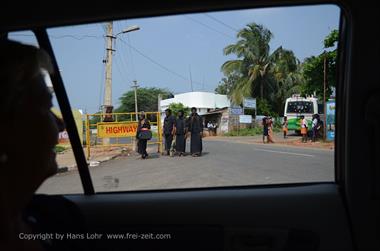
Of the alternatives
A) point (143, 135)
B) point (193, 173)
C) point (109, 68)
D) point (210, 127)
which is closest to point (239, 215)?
point (193, 173)

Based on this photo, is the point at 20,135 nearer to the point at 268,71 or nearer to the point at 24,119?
the point at 24,119

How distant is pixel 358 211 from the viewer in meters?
1.81

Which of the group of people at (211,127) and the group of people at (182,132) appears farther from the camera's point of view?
the group of people at (211,127)

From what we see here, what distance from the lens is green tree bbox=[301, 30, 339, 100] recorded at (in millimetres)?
1897

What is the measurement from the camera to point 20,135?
105 cm

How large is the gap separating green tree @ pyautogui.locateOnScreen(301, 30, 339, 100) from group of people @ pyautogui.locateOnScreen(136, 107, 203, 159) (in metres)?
1.22

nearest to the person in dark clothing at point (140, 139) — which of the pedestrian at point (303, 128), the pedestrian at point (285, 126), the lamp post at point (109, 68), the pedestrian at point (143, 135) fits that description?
the pedestrian at point (143, 135)

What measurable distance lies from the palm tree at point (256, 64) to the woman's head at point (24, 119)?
3.90ft

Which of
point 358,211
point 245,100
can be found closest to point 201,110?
point 245,100

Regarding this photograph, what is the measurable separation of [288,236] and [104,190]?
39.3 inches

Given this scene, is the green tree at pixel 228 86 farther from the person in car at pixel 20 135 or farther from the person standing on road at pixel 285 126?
the person in car at pixel 20 135

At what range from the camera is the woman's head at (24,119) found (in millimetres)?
1023

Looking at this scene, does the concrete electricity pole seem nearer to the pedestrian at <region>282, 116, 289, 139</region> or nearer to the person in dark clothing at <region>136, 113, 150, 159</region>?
the person in dark clothing at <region>136, 113, 150, 159</region>

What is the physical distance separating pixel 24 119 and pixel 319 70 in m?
1.56
